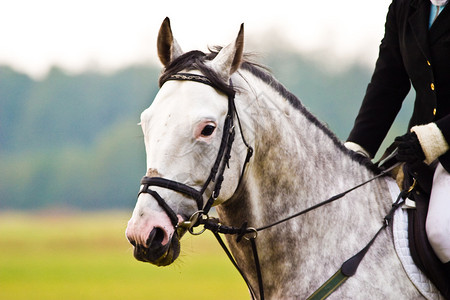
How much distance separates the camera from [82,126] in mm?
114750

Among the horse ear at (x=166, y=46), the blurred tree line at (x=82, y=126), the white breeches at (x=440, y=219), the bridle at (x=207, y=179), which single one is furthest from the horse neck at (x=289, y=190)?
the blurred tree line at (x=82, y=126)

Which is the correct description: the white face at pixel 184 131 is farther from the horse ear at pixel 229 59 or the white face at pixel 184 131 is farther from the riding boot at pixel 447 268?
the riding boot at pixel 447 268

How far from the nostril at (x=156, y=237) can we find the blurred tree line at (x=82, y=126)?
83209 millimetres

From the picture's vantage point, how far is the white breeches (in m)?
4.88

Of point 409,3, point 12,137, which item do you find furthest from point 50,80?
point 409,3

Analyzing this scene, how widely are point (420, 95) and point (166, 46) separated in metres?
1.98

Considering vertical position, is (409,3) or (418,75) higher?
(409,3)

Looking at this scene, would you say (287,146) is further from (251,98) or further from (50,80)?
(50,80)

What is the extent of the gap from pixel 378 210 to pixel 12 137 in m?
109

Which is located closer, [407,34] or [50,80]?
[407,34]

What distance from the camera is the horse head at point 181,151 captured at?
457 cm

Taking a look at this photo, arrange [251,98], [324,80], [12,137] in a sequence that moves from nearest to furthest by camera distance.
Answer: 1. [251,98]
2. [324,80]
3. [12,137]

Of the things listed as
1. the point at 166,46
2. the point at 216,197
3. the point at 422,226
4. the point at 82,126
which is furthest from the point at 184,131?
the point at 82,126

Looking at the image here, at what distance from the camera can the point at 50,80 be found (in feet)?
371
